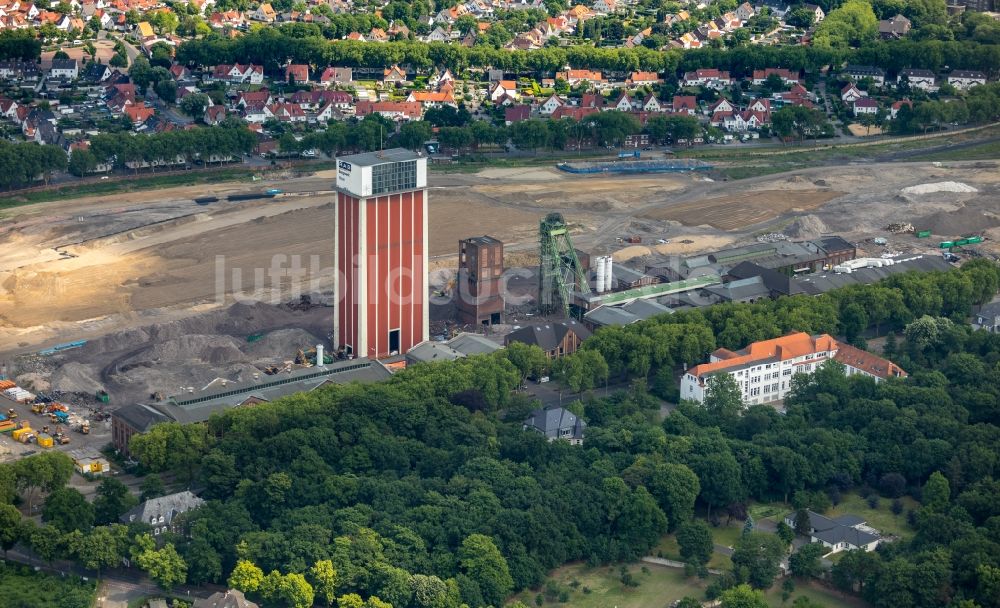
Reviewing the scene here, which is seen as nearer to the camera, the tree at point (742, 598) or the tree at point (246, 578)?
the tree at point (742, 598)

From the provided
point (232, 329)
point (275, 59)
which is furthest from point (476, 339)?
point (275, 59)

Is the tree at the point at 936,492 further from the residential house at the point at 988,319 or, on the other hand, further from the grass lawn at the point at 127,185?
the grass lawn at the point at 127,185

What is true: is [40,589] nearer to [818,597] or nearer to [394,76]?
[818,597]

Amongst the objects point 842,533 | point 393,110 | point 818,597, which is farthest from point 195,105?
point 818,597

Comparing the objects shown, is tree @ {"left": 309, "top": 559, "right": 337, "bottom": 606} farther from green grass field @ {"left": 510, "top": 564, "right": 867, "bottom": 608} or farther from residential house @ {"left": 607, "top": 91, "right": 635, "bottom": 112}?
residential house @ {"left": 607, "top": 91, "right": 635, "bottom": 112}

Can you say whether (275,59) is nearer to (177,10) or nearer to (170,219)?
(177,10)

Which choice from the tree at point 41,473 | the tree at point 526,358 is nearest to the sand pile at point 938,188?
the tree at point 526,358
